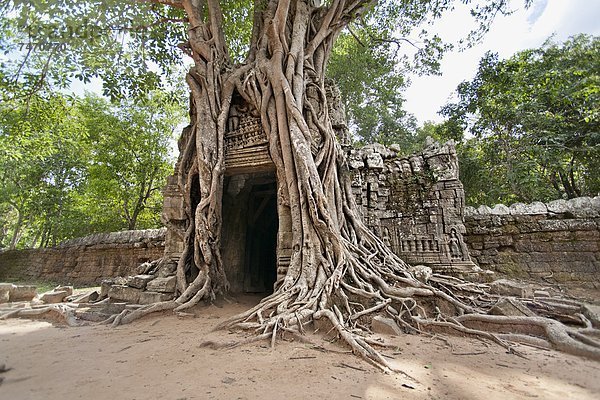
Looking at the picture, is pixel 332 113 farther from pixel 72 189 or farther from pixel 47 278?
pixel 72 189

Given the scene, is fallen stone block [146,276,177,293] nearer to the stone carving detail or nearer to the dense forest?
the stone carving detail

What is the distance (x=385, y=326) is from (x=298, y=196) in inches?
76.8

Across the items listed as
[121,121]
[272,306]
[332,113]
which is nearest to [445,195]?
[332,113]

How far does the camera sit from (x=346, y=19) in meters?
5.40

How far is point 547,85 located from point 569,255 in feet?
13.1

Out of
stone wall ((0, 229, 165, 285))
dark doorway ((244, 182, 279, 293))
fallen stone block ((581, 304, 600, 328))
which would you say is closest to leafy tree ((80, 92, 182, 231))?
stone wall ((0, 229, 165, 285))

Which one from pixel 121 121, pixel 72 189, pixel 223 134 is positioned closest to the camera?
pixel 223 134

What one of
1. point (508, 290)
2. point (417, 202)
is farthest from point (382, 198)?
point (508, 290)

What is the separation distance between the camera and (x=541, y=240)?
4473 millimetres

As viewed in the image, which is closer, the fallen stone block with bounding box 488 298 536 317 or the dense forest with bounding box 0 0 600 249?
the fallen stone block with bounding box 488 298 536 317

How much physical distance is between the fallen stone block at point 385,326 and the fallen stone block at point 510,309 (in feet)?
3.26

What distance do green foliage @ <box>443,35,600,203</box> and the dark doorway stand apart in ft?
16.7

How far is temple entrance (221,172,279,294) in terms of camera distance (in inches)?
206

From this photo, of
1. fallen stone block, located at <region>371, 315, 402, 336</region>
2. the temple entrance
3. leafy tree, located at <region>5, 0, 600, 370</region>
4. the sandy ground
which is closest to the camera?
the sandy ground
